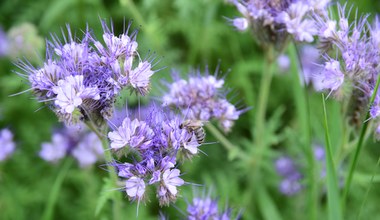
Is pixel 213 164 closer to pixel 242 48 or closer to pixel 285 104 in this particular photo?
pixel 285 104

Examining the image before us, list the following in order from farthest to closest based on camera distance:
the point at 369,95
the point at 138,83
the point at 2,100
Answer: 1. the point at 2,100
2. the point at 369,95
3. the point at 138,83

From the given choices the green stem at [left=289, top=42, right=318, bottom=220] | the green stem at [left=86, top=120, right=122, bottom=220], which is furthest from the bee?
the green stem at [left=289, top=42, right=318, bottom=220]

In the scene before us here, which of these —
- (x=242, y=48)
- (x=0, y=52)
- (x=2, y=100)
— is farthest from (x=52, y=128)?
(x=242, y=48)

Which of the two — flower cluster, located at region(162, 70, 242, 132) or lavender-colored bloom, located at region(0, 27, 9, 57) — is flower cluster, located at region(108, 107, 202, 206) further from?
lavender-colored bloom, located at region(0, 27, 9, 57)

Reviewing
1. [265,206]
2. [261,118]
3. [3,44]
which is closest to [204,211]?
[261,118]

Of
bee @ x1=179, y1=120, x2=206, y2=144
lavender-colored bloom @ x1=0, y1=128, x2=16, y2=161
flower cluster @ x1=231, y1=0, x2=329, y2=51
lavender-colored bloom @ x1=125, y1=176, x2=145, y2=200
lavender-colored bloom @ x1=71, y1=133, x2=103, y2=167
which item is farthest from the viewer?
lavender-colored bloom @ x1=71, y1=133, x2=103, y2=167

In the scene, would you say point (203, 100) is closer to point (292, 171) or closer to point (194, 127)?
point (194, 127)
